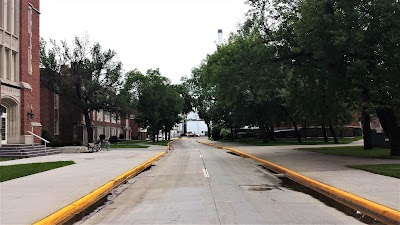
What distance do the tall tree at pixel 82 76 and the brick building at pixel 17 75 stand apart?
49.1 feet

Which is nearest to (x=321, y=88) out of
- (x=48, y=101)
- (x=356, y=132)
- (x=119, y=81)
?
(x=119, y=81)

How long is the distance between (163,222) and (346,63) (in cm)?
1617

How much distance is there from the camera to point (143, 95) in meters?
65.9

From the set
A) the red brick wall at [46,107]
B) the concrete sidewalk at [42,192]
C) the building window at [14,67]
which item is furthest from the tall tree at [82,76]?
the concrete sidewalk at [42,192]

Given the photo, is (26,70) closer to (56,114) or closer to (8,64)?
(8,64)

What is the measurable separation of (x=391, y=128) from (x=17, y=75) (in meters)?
26.9

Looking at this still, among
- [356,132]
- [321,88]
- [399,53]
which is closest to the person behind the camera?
[399,53]

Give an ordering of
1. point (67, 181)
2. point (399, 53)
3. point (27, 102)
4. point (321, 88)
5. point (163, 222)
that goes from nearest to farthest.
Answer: point (163, 222)
point (67, 181)
point (399, 53)
point (321, 88)
point (27, 102)

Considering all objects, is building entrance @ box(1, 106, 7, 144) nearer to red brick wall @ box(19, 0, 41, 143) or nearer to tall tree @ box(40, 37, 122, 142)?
red brick wall @ box(19, 0, 41, 143)

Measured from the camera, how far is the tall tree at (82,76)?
49000 mm

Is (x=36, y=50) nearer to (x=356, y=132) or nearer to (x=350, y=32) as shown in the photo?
(x=350, y=32)

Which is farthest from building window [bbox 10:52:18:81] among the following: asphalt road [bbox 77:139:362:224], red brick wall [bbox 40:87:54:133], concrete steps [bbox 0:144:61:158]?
asphalt road [bbox 77:139:362:224]

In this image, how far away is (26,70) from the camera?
107ft

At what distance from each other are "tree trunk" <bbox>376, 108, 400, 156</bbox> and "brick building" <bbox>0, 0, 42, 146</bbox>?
81.9 ft
